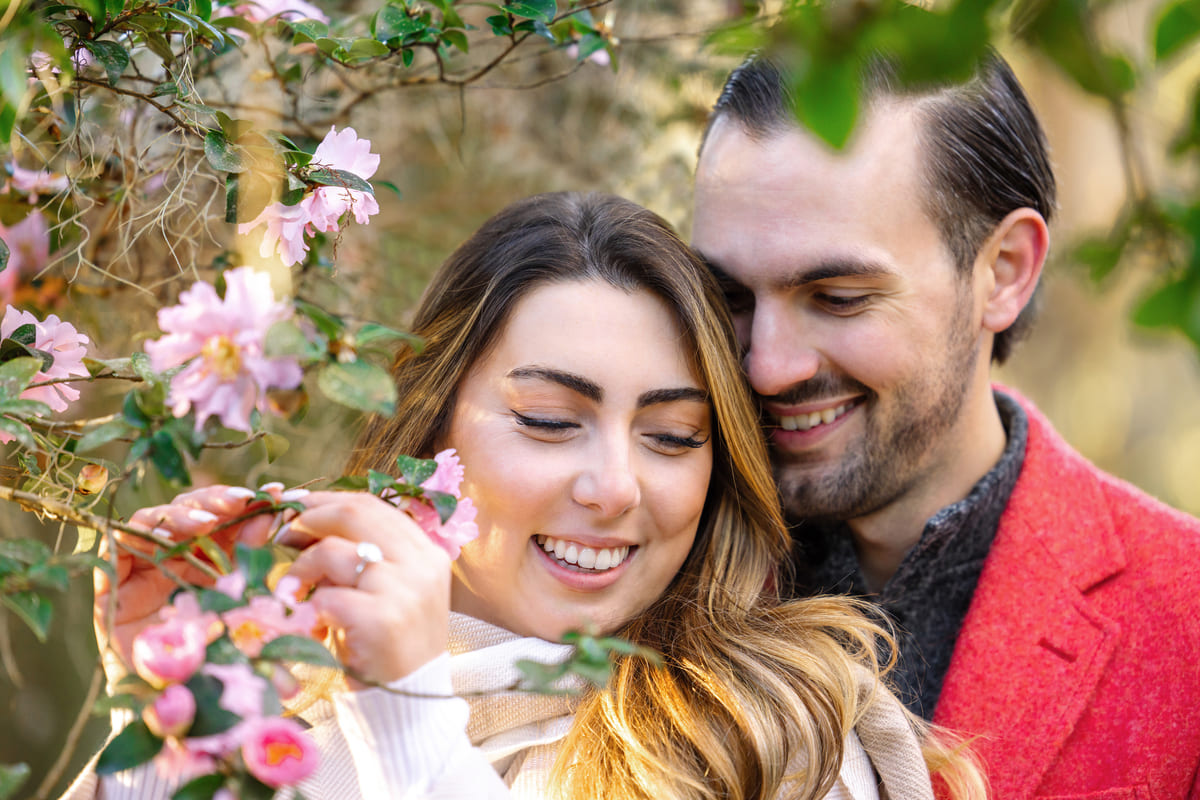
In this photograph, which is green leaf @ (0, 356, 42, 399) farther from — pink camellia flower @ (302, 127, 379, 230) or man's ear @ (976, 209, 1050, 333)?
man's ear @ (976, 209, 1050, 333)

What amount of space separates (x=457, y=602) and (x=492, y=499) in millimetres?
267

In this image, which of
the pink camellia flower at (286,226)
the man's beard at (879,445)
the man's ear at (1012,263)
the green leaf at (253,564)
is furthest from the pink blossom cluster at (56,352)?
the man's ear at (1012,263)

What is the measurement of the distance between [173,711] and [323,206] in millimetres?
637

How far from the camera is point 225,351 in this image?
882 mm

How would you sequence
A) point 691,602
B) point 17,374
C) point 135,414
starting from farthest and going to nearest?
point 691,602, point 17,374, point 135,414

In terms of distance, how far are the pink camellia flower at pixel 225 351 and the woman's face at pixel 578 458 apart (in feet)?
2.40

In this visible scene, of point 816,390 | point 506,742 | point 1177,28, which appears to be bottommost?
point 506,742

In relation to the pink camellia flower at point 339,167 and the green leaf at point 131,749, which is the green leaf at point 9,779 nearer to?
the green leaf at point 131,749

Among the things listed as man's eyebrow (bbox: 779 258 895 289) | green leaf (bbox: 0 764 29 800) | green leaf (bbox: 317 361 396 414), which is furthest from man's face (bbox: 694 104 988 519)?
green leaf (bbox: 0 764 29 800)

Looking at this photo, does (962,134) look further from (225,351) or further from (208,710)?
(208,710)

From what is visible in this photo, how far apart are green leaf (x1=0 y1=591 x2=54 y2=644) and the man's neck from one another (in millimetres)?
1734

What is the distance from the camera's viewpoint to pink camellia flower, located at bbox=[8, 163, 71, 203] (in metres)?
1.46

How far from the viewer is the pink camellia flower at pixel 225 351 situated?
0.86 metres

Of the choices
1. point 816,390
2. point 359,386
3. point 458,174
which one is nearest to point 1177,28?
point 359,386
